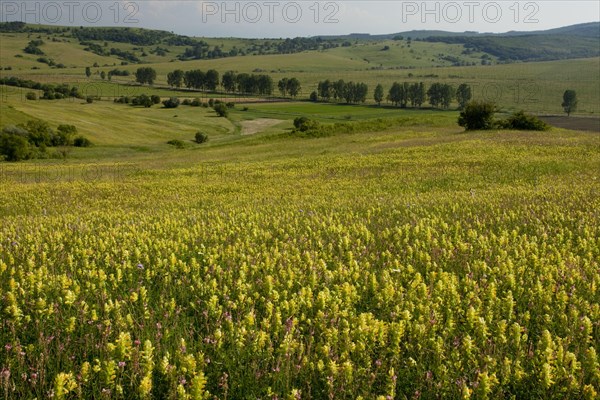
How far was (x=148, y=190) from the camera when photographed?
21.4 metres

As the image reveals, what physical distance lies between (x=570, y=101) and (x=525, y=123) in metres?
107

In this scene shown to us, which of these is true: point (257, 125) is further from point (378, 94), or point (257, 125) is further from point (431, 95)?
point (431, 95)

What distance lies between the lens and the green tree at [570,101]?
144 meters

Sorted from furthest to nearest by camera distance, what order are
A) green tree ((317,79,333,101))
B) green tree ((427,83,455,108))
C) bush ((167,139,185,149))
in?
green tree ((317,79,333,101)), green tree ((427,83,455,108)), bush ((167,139,185,149))

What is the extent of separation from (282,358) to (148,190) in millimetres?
18357

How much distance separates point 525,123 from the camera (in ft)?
183

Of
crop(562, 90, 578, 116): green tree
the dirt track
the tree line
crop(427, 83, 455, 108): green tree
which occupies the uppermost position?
the tree line

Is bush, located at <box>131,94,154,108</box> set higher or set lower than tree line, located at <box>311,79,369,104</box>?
lower

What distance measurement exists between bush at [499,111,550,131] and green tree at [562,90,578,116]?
102558mm

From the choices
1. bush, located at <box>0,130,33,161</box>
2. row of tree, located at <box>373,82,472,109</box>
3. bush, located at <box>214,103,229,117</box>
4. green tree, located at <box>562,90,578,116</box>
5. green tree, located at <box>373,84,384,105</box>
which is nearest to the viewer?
bush, located at <box>0,130,33,161</box>

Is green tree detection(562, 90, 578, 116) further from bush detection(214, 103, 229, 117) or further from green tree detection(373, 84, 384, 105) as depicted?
bush detection(214, 103, 229, 117)

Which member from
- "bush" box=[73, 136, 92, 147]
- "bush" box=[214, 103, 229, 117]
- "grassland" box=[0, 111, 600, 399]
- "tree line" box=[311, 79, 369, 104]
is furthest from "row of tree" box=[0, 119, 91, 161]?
"tree line" box=[311, 79, 369, 104]

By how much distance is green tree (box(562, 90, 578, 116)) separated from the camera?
472 feet

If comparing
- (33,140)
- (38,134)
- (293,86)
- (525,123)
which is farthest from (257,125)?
(525,123)
